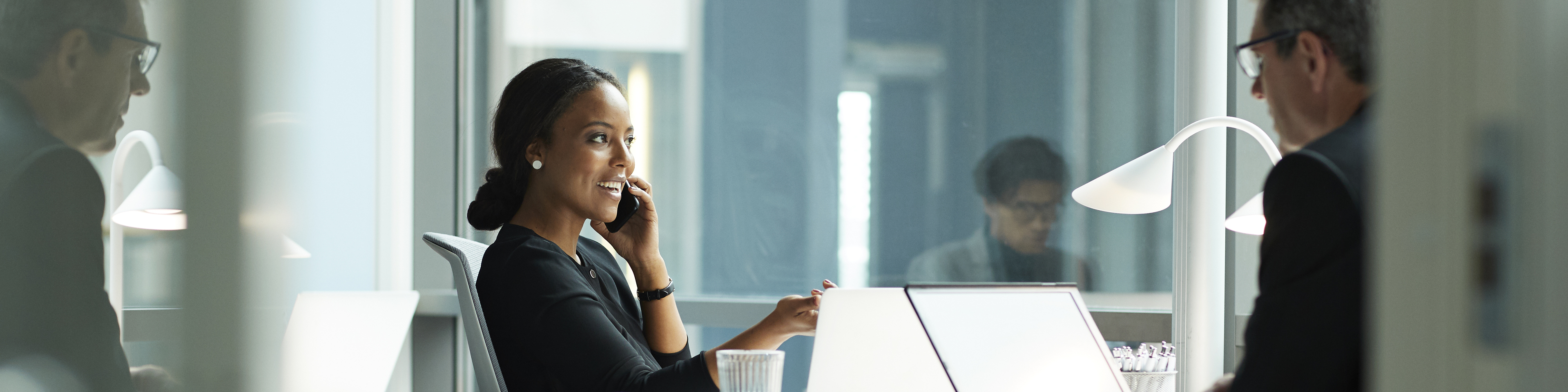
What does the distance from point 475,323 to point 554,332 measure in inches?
6.3

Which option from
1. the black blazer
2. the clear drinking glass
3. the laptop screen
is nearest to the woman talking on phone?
the black blazer

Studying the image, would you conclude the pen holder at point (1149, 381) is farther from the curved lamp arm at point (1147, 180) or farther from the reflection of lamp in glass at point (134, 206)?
the reflection of lamp in glass at point (134, 206)

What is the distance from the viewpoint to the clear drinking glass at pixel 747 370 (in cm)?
116

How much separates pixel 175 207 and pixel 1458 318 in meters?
0.75

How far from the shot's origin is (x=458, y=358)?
291 cm

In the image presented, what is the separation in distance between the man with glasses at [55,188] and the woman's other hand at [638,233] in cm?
113

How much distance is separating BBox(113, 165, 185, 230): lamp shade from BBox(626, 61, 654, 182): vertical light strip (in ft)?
6.28

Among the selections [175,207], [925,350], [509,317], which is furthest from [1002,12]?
[175,207]

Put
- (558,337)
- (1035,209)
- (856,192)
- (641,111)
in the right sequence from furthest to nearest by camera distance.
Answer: (641,111) < (856,192) < (1035,209) < (558,337)

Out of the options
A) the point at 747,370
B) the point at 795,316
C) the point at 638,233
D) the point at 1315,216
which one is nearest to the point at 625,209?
the point at 638,233

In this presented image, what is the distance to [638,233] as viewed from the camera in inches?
75.5

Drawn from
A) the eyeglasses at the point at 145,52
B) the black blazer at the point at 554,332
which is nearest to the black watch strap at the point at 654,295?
the black blazer at the point at 554,332

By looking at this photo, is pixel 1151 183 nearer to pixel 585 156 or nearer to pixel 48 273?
pixel 585 156

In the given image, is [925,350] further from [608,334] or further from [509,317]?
[509,317]
